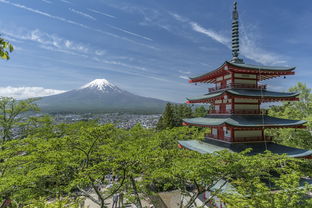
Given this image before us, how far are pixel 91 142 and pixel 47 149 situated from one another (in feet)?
7.72

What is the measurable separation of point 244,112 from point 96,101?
519 feet

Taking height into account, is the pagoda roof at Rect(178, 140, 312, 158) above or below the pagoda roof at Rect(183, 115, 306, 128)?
below

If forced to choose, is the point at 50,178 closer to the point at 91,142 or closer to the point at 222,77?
the point at 91,142

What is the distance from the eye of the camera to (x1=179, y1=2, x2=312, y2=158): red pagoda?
32.8ft

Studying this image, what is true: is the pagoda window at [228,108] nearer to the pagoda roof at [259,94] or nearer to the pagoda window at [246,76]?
the pagoda roof at [259,94]

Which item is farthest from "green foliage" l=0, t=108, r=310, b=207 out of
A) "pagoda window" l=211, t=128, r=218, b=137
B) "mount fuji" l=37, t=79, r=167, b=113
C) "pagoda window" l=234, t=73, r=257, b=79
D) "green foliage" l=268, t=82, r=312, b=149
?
"mount fuji" l=37, t=79, r=167, b=113

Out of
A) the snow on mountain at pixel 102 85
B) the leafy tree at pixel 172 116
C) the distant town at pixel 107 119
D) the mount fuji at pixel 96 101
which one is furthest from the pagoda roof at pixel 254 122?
the snow on mountain at pixel 102 85

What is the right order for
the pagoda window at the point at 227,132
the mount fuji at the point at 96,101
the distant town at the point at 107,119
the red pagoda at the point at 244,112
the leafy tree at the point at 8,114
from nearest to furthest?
1. the red pagoda at the point at 244,112
2. the pagoda window at the point at 227,132
3. the leafy tree at the point at 8,114
4. the distant town at the point at 107,119
5. the mount fuji at the point at 96,101

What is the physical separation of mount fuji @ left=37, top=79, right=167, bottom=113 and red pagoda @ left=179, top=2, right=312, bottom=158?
130652mm

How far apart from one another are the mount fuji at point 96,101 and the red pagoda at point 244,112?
429 ft

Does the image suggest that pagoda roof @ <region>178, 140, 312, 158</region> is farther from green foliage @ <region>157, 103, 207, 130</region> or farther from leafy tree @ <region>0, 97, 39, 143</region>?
green foliage @ <region>157, 103, 207, 130</region>

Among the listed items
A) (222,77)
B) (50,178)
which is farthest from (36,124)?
(222,77)

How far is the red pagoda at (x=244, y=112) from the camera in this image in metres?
10.0

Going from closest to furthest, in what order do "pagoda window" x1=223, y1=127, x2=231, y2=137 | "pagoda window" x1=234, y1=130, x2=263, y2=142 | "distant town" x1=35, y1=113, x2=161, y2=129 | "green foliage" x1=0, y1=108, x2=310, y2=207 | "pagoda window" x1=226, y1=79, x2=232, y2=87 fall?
"green foliage" x1=0, y1=108, x2=310, y2=207
"pagoda window" x1=234, y1=130, x2=263, y2=142
"pagoda window" x1=223, y1=127, x2=231, y2=137
"pagoda window" x1=226, y1=79, x2=232, y2=87
"distant town" x1=35, y1=113, x2=161, y2=129
